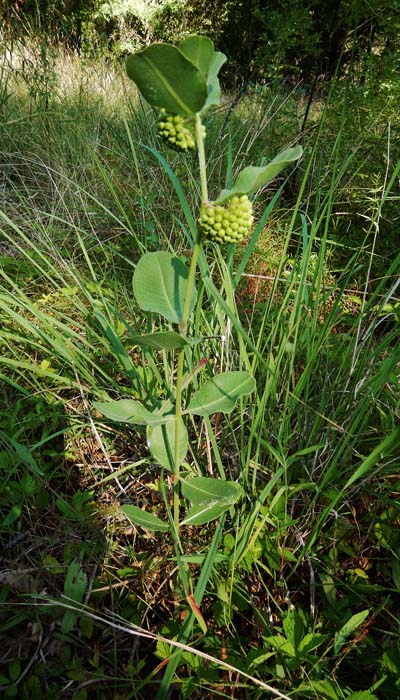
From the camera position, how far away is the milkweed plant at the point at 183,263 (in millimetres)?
440

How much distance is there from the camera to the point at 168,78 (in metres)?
0.44

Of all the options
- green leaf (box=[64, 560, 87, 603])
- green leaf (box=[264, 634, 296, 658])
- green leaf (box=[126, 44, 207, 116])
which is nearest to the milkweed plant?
green leaf (box=[126, 44, 207, 116])

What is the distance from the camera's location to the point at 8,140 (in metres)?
2.55

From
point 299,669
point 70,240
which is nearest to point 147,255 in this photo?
point 299,669

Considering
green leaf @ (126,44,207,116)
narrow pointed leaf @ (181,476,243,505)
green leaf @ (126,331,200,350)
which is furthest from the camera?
narrow pointed leaf @ (181,476,243,505)

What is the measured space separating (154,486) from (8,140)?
7.88ft

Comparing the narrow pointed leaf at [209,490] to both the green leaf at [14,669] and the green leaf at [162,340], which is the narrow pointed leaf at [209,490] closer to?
the green leaf at [162,340]

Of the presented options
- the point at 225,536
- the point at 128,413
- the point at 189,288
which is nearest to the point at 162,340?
the point at 189,288

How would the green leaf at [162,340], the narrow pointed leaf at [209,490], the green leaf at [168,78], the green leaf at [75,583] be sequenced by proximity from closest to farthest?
the green leaf at [168,78] → the green leaf at [162,340] → the narrow pointed leaf at [209,490] → the green leaf at [75,583]

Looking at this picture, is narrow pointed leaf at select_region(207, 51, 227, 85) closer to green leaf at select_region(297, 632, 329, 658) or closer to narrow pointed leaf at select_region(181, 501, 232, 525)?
narrow pointed leaf at select_region(181, 501, 232, 525)

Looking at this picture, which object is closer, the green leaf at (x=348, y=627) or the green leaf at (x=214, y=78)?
the green leaf at (x=214, y=78)

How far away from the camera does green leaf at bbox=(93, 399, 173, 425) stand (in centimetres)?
65

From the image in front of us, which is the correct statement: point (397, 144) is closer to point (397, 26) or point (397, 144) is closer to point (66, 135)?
point (397, 26)

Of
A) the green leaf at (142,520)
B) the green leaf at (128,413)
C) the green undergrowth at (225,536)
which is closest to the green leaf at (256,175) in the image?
the green undergrowth at (225,536)
